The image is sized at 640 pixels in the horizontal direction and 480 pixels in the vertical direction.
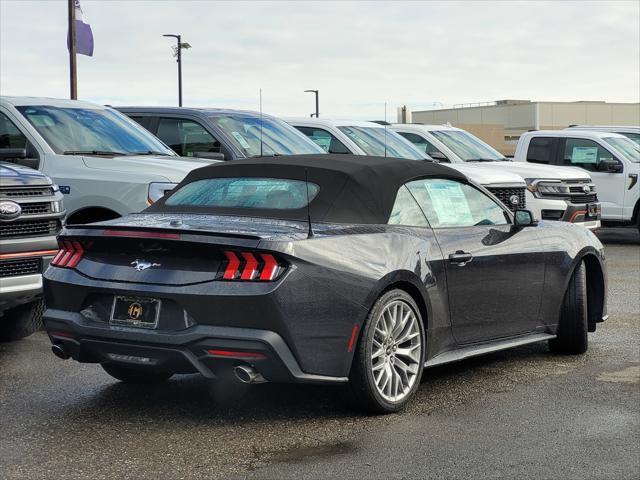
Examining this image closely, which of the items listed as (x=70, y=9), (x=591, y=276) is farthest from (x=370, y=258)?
(x=70, y=9)

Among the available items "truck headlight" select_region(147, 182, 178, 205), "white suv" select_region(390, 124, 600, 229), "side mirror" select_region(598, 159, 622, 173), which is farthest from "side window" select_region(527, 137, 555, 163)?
"truck headlight" select_region(147, 182, 178, 205)

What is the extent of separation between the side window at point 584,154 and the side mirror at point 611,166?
162 millimetres

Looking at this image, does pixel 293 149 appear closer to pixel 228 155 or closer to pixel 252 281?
pixel 228 155

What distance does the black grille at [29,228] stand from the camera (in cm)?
825

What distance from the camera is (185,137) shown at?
518 inches

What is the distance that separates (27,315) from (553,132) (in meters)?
12.8

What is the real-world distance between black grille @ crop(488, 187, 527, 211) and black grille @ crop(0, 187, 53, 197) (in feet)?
23.4

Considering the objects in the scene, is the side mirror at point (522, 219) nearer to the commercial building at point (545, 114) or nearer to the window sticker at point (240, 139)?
the window sticker at point (240, 139)

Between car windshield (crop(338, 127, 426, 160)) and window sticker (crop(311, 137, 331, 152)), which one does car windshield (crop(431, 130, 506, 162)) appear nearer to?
car windshield (crop(338, 127, 426, 160))

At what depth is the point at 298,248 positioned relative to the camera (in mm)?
6016

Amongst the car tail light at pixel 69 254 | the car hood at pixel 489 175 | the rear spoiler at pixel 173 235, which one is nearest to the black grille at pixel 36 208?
the car tail light at pixel 69 254

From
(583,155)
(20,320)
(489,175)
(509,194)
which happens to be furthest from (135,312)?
(583,155)

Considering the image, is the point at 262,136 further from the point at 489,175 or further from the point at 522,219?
the point at 522,219

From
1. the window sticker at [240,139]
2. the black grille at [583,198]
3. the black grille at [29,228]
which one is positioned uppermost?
the window sticker at [240,139]
